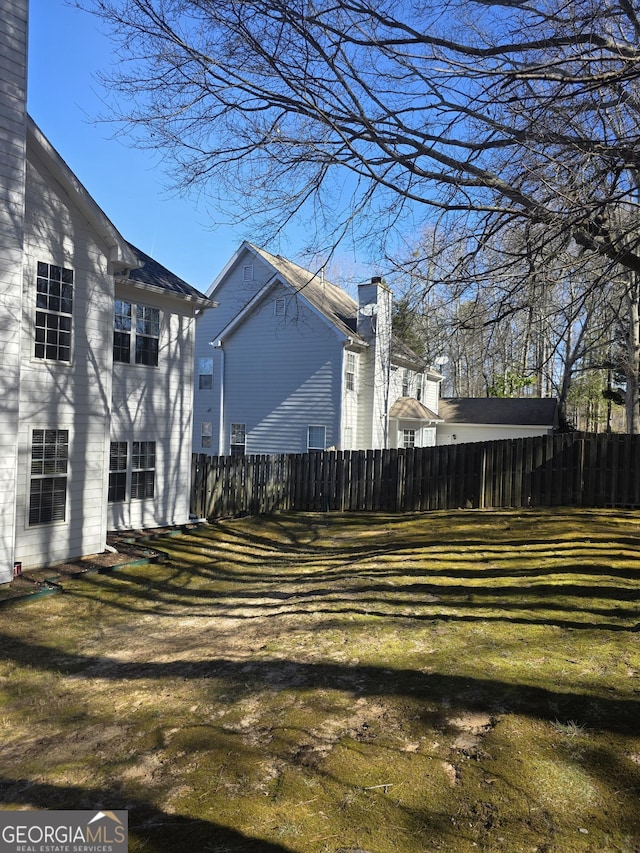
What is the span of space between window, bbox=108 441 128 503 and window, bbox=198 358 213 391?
10272 mm

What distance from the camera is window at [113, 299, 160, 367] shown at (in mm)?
12773

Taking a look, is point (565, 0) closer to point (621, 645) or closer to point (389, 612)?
point (621, 645)

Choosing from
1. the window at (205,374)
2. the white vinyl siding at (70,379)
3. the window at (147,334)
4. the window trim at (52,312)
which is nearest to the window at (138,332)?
the window at (147,334)

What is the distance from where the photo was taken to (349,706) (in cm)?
441

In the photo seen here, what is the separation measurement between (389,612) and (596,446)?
31.1 feet

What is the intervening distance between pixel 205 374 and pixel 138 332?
993cm

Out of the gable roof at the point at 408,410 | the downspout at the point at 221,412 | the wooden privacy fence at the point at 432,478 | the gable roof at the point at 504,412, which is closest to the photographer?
the wooden privacy fence at the point at 432,478

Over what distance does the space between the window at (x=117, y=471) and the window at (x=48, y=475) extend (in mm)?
2454

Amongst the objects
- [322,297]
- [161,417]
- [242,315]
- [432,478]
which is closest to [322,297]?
[322,297]

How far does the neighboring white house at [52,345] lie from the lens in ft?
28.0

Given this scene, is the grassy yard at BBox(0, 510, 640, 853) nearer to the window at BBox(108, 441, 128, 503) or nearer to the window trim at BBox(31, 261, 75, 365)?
the window at BBox(108, 441, 128, 503)

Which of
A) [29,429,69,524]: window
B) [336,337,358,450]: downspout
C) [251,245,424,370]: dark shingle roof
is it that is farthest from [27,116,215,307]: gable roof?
[336,337,358,450]: downspout

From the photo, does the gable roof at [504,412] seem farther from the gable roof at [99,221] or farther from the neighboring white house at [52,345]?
the neighboring white house at [52,345]

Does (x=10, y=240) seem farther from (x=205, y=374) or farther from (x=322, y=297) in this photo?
(x=322, y=297)
